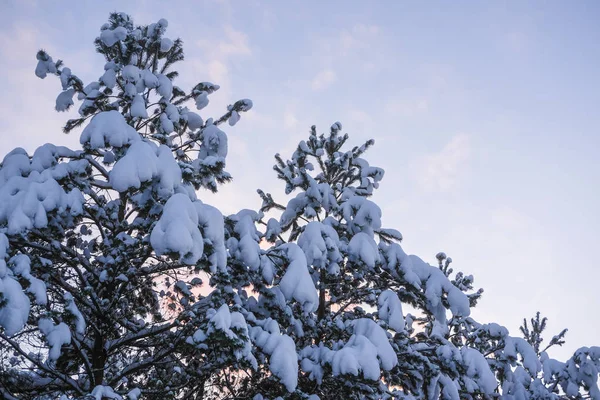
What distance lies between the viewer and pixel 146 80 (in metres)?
7.11

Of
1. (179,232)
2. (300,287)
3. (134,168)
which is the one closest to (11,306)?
(179,232)

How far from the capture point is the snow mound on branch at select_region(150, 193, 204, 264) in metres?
4.55

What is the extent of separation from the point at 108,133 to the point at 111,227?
1860 mm

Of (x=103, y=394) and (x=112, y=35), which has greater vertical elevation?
(x=112, y=35)

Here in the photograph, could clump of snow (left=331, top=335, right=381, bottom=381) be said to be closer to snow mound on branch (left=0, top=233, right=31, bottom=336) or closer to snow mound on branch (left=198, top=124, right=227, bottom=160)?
snow mound on branch (left=198, top=124, right=227, bottom=160)

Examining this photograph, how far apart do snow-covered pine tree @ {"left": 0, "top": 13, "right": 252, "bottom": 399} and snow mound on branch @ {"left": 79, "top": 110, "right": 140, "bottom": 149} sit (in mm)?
17

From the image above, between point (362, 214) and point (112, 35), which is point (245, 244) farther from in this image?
point (112, 35)

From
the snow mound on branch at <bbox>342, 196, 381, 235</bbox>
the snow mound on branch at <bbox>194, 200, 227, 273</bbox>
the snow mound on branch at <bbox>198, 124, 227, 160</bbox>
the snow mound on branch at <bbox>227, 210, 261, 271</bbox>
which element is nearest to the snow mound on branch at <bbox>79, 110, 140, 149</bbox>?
the snow mound on branch at <bbox>194, 200, 227, 273</bbox>

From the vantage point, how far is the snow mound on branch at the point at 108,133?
5.36m

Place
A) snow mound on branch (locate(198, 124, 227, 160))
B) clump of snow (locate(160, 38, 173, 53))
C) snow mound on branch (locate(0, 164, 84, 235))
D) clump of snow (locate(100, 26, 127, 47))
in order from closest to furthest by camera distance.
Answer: snow mound on branch (locate(0, 164, 84, 235)) → clump of snow (locate(100, 26, 127, 47)) → snow mound on branch (locate(198, 124, 227, 160)) → clump of snow (locate(160, 38, 173, 53))

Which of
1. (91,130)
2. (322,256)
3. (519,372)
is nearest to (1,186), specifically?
(91,130)

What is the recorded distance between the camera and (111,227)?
21.8 feet

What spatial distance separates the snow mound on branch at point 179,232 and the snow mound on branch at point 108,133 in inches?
45.0

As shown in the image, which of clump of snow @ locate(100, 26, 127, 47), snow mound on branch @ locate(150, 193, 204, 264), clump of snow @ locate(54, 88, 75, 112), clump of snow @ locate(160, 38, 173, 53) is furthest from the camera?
clump of snow @ locate(160, 38, 173, 53)
